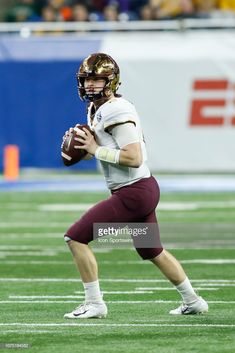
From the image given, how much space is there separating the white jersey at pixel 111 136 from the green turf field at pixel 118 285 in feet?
2.65

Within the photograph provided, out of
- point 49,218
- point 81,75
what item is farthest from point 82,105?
point 81,75

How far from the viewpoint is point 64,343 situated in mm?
6270

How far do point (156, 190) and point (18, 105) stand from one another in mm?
10721

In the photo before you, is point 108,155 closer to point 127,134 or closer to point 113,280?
point 127,134

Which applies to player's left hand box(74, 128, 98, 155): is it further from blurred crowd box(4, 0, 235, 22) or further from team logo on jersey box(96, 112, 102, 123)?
blurred crowd box(4, 0, 235, 22)

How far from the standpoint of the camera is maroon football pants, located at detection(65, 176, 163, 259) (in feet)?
23.1

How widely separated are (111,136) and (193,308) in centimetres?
112

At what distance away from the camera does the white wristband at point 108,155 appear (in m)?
7.02

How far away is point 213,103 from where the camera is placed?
17250 millimetres

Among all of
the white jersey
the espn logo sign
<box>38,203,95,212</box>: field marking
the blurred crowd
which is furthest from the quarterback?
the blurred crowd

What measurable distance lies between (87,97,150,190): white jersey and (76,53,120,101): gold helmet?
81 millimetres

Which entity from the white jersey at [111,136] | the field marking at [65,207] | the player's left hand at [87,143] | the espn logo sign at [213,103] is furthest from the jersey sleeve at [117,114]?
the espn logo sign at [213,103]

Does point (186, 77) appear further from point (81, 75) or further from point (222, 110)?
point (81, 75)

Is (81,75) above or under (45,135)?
above
